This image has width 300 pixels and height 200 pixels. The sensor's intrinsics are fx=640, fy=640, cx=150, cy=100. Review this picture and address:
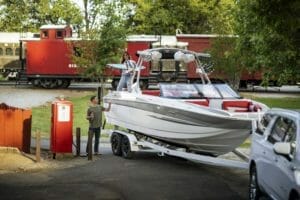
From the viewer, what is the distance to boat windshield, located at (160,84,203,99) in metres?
15.4

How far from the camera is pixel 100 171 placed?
14.0 m

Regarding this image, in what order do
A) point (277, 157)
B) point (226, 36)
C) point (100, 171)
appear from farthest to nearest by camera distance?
1. point (226, 36)
2. point (100, 171)
3. point (277, 157)

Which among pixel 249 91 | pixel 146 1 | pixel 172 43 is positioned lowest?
pixel 249 91

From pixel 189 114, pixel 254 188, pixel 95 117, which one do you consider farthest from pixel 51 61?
pixel 254 188

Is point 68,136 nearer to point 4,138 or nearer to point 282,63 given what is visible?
point 4,138

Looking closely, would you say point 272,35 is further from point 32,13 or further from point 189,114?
point 32,13

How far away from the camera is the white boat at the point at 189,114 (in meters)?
13.4

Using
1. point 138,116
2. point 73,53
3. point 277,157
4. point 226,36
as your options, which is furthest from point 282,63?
point 73,53

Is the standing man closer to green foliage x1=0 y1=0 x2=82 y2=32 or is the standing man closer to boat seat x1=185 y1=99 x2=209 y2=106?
boat seat x1=185 y1=99 x2=209 y2=106

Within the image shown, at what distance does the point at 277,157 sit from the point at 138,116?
24.2 feet

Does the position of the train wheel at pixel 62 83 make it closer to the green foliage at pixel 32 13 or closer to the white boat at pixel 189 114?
the green foliage at pixel 32 13

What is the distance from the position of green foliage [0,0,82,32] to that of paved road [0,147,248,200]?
4660cm

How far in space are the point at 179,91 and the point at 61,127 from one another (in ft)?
10.0

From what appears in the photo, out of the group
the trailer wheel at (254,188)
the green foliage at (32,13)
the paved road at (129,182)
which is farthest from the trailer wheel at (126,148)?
the green foliage at (32,13)
